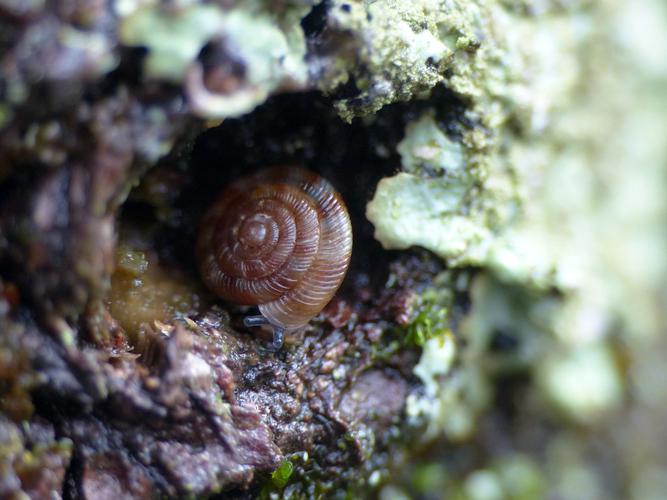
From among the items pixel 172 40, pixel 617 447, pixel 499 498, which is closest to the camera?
pixel 172 40

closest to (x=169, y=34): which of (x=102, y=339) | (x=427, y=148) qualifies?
(x=102, y=339)

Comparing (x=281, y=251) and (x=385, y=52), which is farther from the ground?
(x=385, y=52)

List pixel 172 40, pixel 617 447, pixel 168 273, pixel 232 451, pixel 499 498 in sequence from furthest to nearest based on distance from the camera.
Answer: pixel 617 447, pixel 499 498, pixel 168 273, pixel 232 451, pixel 172 40

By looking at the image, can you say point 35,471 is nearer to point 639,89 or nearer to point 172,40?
point 172,40

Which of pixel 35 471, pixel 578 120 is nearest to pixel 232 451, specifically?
pixel 35 471

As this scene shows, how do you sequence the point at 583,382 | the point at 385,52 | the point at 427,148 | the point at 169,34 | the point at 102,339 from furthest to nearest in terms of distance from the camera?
1. the point at 583,382
2. the point at 427,148
3. the point at 385,52
4. the point at 102,339
5. the point at 169,34

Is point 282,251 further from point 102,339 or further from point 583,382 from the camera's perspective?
point 583,382

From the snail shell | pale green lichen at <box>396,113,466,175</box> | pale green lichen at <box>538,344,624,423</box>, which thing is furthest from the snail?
pale green lichen at <box>538,344,624,423</box>

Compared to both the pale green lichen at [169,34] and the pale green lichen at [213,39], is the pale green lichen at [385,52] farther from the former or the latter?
the pale green lichen at [169,34]
